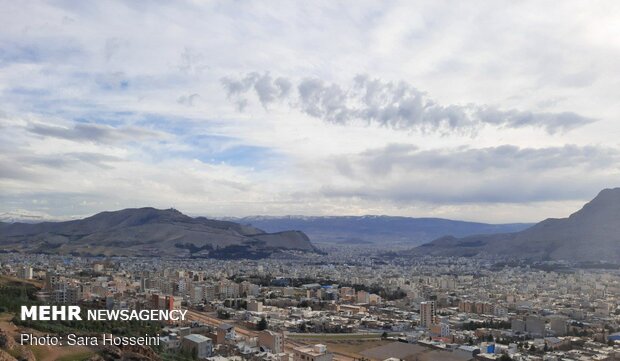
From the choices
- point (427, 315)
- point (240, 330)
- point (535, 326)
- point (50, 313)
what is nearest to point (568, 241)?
point (535, 326)

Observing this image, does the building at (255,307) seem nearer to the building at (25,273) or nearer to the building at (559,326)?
the building at (25,273)

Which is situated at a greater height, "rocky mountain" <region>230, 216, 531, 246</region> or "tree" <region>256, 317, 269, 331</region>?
"rocky mountain" <region>230, 216, 531, 246</region>

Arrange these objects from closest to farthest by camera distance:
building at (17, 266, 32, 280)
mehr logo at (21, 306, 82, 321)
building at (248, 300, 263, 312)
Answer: mehr logo at (21, 306, 82, 321)
building at (248, 300, 263, 312)
building at (17, 266, 32, 280)

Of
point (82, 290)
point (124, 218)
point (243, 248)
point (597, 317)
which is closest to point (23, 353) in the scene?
point (82, 290)

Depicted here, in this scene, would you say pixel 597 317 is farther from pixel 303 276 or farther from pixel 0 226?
pixel 0 226

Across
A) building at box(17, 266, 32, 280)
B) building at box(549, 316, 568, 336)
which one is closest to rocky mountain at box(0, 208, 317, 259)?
building at box(17, 266, 32, 280)

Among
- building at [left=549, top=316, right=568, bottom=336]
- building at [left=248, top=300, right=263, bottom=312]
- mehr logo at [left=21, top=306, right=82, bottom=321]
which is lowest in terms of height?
building at [left=549, top=316, right=568, bottom=336]

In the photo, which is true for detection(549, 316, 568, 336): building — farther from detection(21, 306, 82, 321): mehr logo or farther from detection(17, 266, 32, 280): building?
detection(17, 266, 32, 280): building
